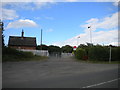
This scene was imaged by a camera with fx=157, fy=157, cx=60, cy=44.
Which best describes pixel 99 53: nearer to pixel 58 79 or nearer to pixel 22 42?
pixel 58 79

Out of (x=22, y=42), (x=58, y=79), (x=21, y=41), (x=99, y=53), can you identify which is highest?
(x=21, y=41)

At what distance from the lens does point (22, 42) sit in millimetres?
55875

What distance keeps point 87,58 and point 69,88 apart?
78.6 feet

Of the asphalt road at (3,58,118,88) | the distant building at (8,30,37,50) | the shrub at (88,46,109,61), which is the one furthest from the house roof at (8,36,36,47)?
the asphalt road at (3,58,118,88)

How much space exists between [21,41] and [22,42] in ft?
1.88

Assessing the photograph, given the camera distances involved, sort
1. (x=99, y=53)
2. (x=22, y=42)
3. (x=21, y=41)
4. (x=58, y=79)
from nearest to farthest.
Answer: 1. (x=58, y=79)
2. (x=99, y=53)
3. (x=22, y=42)
4. (x=21, y=41)

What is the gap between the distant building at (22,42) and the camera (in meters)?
54.7

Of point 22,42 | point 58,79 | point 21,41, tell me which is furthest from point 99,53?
point 21,41

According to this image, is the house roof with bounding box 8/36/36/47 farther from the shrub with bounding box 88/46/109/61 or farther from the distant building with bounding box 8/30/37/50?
the shrub with bounding box 88/46/109/61

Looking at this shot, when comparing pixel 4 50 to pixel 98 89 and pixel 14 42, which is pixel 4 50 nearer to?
pixel 98 89

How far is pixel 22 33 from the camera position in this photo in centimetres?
5906

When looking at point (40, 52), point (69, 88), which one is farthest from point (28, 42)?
point (69, 88)

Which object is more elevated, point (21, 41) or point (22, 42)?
point (21, 41)

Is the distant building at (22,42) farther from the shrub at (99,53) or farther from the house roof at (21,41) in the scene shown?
the shrub at (99,53)
